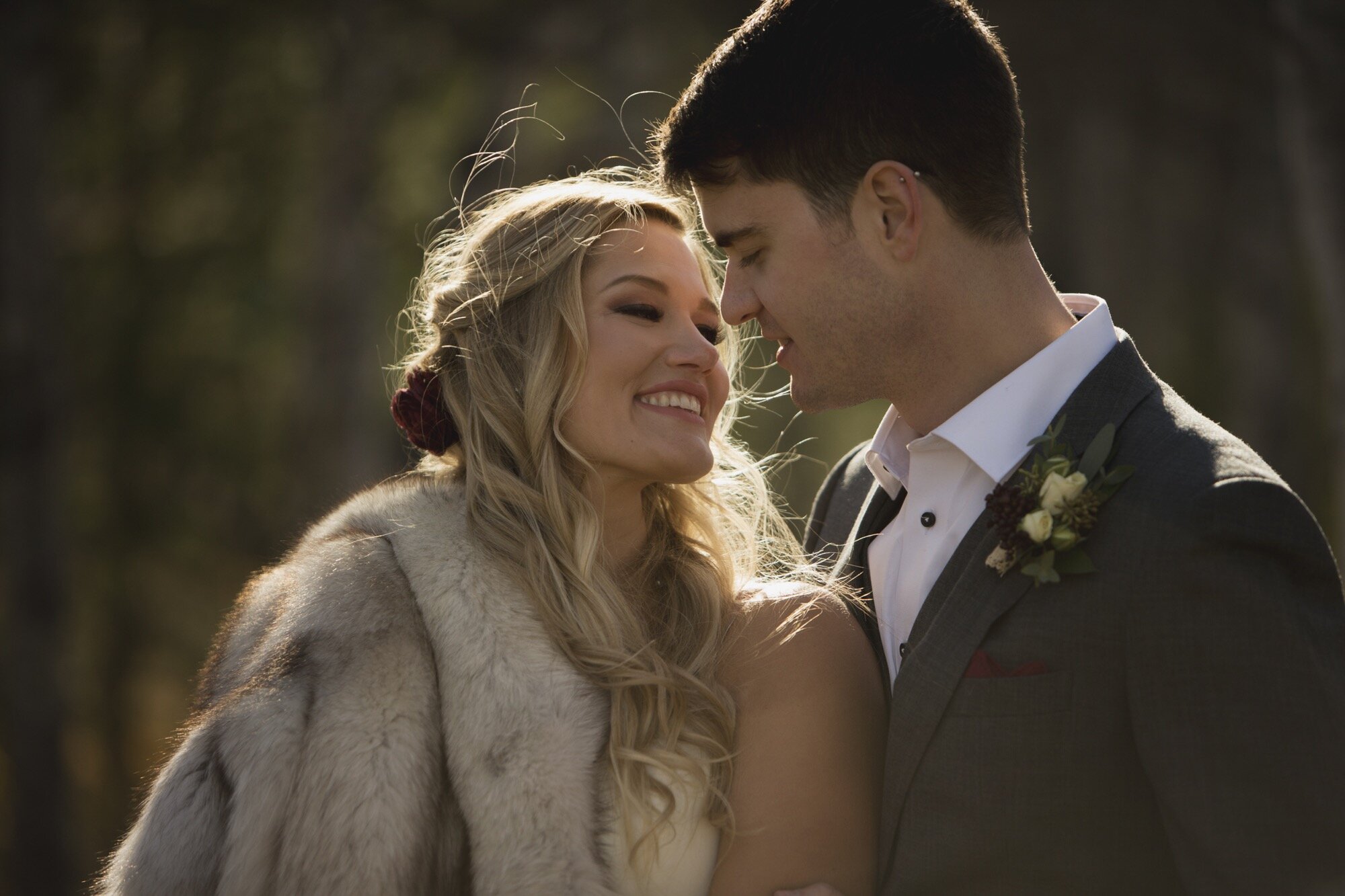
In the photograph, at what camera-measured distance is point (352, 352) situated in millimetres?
9211

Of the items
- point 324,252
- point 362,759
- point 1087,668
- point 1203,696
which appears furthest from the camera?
point 324,252

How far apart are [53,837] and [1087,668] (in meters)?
8.30

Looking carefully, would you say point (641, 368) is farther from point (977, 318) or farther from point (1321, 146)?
point (1321, 146)

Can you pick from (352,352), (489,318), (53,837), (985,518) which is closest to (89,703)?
(53,837)

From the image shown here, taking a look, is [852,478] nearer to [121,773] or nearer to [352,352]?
[352,352]

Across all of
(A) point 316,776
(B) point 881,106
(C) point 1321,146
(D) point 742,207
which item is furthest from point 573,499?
(C) point 1321,146

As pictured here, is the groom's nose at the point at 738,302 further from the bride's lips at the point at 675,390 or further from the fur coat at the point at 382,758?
the fur coat at the point at 382,758

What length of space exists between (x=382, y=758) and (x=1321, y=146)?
377 cm

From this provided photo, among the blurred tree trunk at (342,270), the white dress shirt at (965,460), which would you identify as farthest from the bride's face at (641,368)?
the blurred tree trunk at (342,270)

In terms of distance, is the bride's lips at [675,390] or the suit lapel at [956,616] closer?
the suit lapel at [956,616]

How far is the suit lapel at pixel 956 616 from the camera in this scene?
2.32 metres

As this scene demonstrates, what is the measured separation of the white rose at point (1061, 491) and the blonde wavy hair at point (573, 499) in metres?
0.93

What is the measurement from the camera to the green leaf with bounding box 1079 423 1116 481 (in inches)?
91.0

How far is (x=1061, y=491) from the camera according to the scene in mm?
2266
